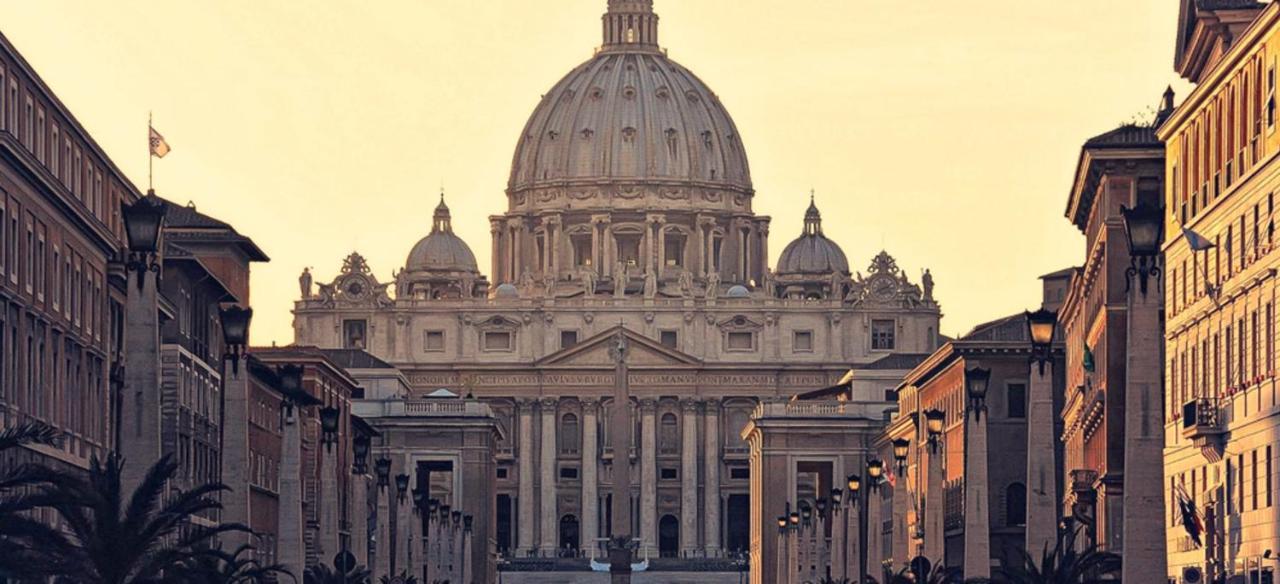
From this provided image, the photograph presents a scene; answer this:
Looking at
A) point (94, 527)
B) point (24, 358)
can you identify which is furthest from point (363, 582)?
point (94, 527)

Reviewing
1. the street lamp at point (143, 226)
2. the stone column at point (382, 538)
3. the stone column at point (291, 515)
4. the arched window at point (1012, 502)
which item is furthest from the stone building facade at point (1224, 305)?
the arched window at point (1012, 502)

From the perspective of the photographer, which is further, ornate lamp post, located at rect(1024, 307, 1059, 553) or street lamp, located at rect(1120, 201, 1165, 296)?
ornate lamp post, located at rect(1024, 307, 1059, 553)

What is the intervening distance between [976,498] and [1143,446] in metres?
18.0

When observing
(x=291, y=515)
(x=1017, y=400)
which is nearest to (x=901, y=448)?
(x=291, y=515)

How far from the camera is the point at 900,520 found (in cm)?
8925

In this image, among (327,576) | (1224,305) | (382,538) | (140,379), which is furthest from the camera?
(382,538)

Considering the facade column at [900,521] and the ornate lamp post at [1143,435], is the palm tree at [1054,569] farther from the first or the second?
the facade column at [900,521]

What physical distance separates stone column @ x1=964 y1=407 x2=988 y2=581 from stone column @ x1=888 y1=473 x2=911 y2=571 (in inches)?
902

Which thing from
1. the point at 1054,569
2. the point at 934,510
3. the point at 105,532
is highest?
the point at 934,510

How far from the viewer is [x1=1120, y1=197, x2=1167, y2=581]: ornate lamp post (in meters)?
43.8

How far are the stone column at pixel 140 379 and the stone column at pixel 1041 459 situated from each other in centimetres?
1449

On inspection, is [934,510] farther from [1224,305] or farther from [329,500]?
[1224,305]

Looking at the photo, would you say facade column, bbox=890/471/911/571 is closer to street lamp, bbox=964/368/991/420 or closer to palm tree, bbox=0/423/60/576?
street lamp, bbox=964/368/991/420

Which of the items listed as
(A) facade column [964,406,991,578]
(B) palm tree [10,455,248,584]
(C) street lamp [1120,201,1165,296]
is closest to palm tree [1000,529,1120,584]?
(A) facade column [964,406,991,578]
